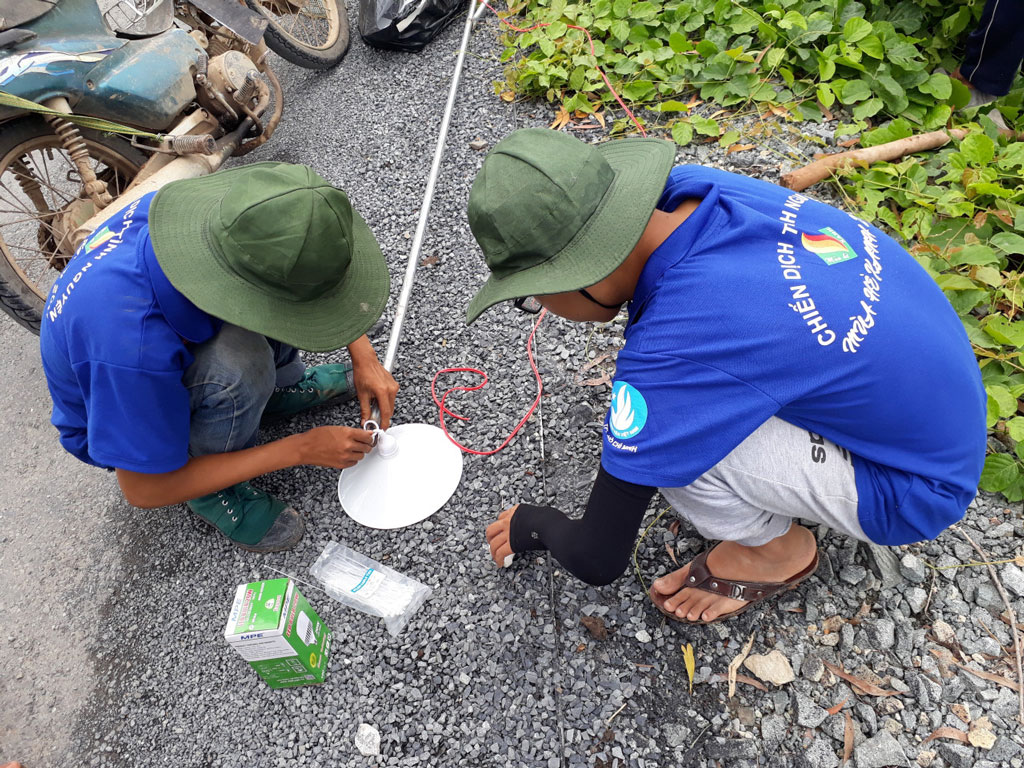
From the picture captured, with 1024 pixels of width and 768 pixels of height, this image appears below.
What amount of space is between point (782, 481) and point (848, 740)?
0.66m

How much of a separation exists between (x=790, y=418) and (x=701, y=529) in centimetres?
37

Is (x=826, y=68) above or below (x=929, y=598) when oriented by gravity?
above

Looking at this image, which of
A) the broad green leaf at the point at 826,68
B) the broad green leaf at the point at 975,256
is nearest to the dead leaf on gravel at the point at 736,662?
the broad green leaf at the point at 975,256

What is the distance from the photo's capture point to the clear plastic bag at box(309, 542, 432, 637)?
1757mm

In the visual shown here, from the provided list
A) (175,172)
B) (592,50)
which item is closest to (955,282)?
(592,50)

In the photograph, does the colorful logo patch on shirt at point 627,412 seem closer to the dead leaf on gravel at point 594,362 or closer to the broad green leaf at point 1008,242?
the dead leaf on gravel at point 594,362

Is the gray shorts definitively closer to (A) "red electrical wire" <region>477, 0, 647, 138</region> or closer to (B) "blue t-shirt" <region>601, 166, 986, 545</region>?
(B) "blue t-shirt" <region>601, 166, 986, 545</region>

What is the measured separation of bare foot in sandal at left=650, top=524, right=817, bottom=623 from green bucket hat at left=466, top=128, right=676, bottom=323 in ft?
2.90

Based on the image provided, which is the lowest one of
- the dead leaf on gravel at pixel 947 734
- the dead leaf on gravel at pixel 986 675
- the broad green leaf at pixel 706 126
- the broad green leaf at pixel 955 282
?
the dead leaf on gravel at pixel 947 734

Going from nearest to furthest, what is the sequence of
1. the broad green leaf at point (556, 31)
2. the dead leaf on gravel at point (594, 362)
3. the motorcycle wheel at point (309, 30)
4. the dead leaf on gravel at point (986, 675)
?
1. the dead leaf on gravel at point (986, 675)
2. the dead leaf on gravel at point (594, 362)
3. the broad green leaf at point (556, 31)
4. the motorcycle wheel at point (309, 30)

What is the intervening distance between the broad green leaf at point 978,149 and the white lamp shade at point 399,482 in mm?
2130

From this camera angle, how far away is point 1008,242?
2.05m

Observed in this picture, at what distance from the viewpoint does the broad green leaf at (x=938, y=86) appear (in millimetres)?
2590

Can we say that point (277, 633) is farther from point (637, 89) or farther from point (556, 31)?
point (556, 31)
